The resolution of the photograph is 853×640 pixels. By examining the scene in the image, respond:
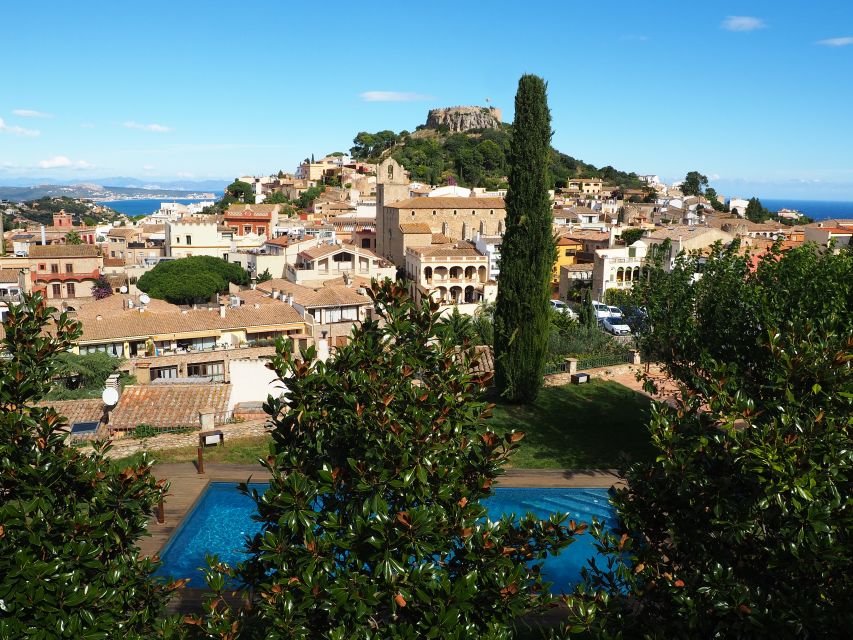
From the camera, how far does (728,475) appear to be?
21.5 ft

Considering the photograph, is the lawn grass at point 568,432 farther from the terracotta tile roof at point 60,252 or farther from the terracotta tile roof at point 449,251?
the terracotta tile roof at point 60,252

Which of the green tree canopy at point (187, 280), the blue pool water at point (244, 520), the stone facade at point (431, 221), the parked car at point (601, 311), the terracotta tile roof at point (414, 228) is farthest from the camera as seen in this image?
the stone facade at point (431, 221)

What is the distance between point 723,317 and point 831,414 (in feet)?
30.9

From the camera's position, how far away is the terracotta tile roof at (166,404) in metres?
20.7

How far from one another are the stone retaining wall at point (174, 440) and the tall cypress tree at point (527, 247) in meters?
8.43

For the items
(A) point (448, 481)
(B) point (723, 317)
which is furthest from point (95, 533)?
(B) point (723, 317)

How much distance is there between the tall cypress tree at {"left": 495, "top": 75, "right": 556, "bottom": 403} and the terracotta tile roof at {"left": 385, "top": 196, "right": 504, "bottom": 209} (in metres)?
36.3

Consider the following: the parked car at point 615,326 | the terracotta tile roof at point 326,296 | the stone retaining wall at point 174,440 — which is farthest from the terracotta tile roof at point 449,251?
the stone retaining wall at point 174,440

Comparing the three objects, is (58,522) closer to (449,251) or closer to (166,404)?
(166,404)

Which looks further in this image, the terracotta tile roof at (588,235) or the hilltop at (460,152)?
the hilltop at (460,152)

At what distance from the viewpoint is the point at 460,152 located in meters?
114

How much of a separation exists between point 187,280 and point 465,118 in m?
103

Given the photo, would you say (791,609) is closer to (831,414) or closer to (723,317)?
(831,414)

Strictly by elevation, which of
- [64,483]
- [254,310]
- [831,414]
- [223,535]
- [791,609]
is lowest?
[223,535]
